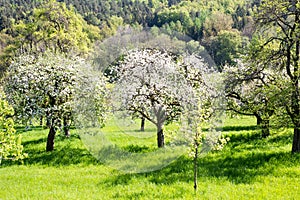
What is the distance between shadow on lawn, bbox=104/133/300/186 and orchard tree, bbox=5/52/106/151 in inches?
271

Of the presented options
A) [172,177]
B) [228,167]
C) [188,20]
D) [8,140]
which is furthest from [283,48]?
[188,20]

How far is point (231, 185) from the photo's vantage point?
1162 cm

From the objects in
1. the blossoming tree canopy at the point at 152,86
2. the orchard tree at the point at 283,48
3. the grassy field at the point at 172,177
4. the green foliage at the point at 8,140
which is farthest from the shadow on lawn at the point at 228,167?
the green foliage at the point at 8,140

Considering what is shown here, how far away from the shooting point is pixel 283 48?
1529cm

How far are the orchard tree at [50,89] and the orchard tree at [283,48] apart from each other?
9325 mm

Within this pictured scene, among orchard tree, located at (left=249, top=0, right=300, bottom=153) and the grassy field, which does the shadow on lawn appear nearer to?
the grassy field

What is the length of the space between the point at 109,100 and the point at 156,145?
3553 mm

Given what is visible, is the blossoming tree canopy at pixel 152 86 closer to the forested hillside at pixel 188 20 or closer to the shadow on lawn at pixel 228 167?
the shadow on lawn at pixel 228 167

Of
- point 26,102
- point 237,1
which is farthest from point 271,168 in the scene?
point 237,1

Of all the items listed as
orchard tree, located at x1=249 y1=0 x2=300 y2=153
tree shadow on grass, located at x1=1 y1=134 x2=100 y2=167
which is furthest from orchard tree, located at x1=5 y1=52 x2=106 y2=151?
orchard tree, located at x1=249 y1=0 x2=300 y2=153

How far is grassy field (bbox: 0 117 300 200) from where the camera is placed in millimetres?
11203

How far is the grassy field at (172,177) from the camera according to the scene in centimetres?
1120

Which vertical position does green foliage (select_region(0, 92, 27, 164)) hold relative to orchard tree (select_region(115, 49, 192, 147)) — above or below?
below

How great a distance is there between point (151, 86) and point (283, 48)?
6112 millimetres
